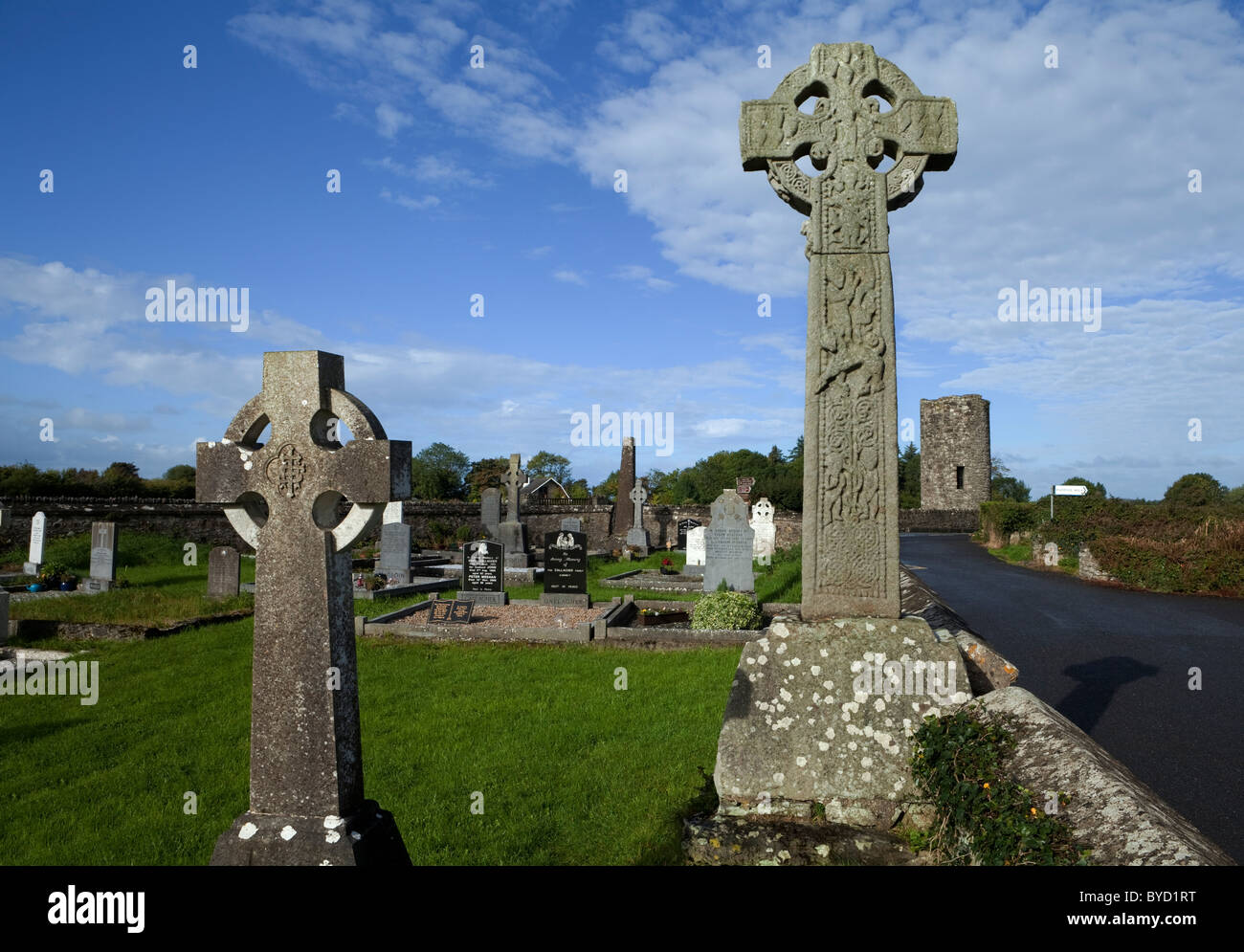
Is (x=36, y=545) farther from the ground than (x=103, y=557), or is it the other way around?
(x=36, y=545)

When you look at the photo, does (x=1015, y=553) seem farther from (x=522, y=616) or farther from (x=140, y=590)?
(x=140, y=590)

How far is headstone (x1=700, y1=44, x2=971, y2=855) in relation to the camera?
3434 millimetres

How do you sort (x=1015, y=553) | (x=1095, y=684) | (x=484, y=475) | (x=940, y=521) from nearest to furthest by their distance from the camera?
(x=1095, y=684) < (x=1015, y=553) < (x=940, y=521) < (x=484, y=475)

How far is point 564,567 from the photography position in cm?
1411

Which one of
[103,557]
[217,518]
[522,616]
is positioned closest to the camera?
[522,616]

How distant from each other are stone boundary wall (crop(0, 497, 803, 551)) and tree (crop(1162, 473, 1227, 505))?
1520cm

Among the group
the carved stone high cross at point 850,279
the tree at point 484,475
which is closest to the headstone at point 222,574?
the carved stone high cross at point 850,279

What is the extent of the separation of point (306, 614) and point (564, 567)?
11.1 meters

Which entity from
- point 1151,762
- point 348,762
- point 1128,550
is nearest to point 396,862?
point 348,762

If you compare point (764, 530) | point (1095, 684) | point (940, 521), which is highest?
point (764, 530)

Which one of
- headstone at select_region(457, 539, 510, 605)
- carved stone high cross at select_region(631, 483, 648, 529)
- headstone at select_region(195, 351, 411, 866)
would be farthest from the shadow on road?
carved stone high cross at select_region(631, 483, 648, 529)

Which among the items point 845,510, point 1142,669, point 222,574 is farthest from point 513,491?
point 845,510

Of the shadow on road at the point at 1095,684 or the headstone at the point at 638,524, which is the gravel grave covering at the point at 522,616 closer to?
the shadow on road at the point at 1095,684

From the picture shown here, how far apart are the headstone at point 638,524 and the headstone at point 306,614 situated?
75.7 feet
